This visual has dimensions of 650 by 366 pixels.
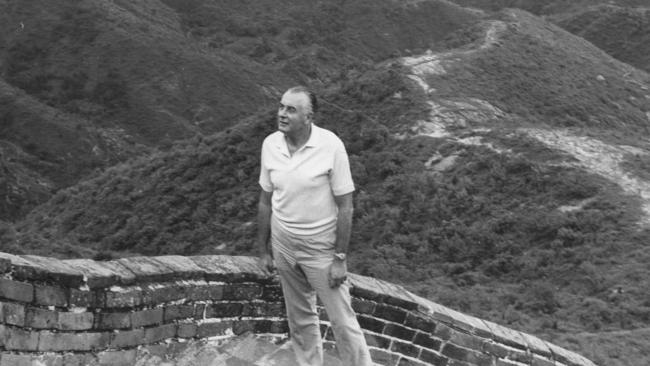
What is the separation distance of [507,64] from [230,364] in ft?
59.0

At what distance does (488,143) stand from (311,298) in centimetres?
1126

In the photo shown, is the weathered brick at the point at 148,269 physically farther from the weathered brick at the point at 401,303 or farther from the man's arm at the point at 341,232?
the weathered brick at the point at 401,303

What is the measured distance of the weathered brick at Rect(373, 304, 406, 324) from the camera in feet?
21.8

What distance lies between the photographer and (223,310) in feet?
20.7

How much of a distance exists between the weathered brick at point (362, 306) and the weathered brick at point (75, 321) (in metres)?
1.83

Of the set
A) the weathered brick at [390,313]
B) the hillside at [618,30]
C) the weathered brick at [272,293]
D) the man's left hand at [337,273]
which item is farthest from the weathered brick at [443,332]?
the hillside at [618,30]

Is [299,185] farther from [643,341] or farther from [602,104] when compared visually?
[602,104]

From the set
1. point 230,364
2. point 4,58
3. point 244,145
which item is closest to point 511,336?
point 230,364

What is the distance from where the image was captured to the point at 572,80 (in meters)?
24.0

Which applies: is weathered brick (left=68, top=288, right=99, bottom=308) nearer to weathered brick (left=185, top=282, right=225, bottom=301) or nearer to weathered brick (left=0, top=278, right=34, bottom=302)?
weathered brick (left=0, top=278, right=34, bottom=302)

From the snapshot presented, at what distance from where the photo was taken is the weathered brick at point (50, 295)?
518cm

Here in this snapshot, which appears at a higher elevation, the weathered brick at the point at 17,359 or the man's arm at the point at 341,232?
the man's arm at the point at 341,232

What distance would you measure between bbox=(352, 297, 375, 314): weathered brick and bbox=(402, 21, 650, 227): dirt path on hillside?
24.5 ft

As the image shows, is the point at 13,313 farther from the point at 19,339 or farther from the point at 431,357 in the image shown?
the point at 431,357
